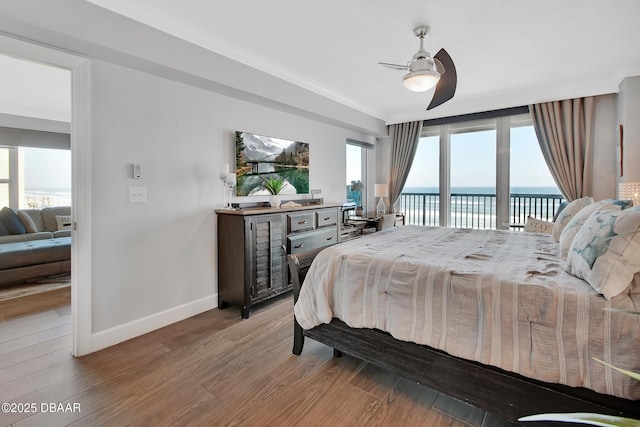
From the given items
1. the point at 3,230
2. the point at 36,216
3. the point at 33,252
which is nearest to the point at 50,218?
the point at 36,216

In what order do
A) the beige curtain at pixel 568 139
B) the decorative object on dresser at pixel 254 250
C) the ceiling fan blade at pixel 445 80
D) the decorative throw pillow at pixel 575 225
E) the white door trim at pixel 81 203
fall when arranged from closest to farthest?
the decorative throw pillow at pixel 575 225, the white door trim at pixel 81 203, the ceiling fan blade at pixel 445 80, the decorative object on dresser at pixel 254 250, the beige curtain at pixel 568 139

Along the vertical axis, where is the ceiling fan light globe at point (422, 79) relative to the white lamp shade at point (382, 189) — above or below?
above

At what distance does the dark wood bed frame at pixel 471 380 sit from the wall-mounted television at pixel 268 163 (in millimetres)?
1982

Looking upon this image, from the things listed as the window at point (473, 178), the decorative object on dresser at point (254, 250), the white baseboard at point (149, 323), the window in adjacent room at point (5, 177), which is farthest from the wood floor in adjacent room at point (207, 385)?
the window at point (473, 178)

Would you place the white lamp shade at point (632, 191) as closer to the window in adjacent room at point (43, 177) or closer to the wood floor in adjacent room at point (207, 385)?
the wood floor in adjacent room at point (207, 385)

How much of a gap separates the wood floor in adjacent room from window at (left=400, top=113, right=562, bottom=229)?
3.64m

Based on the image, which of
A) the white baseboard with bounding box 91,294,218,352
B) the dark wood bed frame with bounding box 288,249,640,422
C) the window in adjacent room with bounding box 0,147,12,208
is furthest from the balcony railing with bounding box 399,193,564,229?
the window in adjacent room with bounding box 0,147,12,208

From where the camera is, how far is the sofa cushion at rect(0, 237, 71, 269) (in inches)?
146

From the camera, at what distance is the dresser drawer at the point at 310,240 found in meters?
3.37

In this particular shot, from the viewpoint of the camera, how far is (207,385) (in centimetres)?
192

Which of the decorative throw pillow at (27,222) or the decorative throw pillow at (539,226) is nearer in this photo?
the decorative throw pillow at (539,226)

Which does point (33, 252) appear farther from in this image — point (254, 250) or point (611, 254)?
point (611, 254)

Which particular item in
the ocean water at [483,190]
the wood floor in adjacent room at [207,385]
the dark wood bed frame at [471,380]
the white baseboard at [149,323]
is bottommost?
the wood floor in adjacent room at [207,385]

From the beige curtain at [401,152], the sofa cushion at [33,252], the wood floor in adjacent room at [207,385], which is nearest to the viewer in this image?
the wood floor in adjacent room at [207,385]
